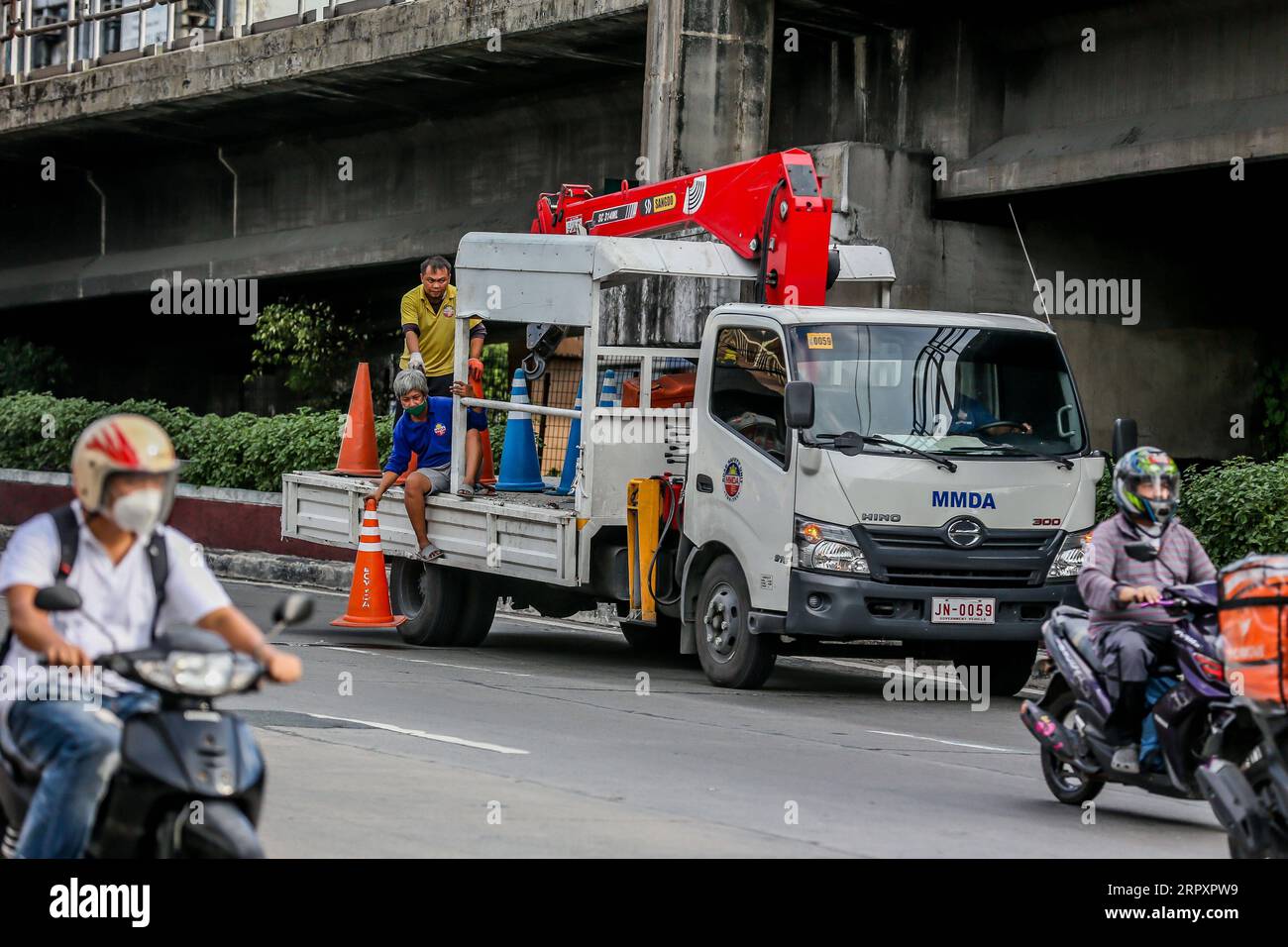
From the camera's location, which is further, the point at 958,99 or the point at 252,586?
the point at 252,586

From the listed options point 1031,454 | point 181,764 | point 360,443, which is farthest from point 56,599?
point 360,443

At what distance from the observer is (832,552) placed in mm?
12312

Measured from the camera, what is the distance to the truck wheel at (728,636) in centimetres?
1283

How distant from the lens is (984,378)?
12.9 m

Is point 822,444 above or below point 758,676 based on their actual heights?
above

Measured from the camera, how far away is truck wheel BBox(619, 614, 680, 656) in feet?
51.9

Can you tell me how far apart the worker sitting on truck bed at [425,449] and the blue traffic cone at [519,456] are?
46 cm

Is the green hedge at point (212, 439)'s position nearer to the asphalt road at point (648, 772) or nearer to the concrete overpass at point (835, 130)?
the concrete overpass at point (835, 130)

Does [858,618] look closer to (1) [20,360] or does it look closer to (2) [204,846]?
(2) [204,846]

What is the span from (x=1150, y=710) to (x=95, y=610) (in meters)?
4.59

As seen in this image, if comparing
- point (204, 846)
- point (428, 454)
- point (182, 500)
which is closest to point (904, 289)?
point (428, 454)

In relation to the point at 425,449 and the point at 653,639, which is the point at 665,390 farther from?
the point at 653,639
